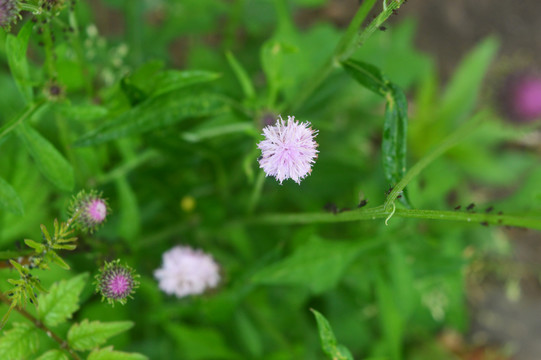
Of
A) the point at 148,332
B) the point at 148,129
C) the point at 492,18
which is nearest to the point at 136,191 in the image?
the point at 148,332

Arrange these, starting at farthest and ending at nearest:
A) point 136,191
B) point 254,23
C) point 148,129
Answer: point 254,23
point 136,191
point 148,129

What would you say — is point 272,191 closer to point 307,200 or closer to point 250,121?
point 307,200

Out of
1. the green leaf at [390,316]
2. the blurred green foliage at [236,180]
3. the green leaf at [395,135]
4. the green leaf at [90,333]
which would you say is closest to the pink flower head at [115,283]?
the green leaf at [90,333]

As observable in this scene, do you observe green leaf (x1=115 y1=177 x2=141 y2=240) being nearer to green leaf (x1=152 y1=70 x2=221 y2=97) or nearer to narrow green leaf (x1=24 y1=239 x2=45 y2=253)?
green leaf (x1=152 y1=70 x2=221 y2=97)

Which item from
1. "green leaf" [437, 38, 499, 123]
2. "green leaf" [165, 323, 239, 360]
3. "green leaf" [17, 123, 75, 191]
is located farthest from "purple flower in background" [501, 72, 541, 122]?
"green leaf" [17, 123, 75, 191]

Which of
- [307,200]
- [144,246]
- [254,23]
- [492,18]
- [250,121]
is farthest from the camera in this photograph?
[492,18]

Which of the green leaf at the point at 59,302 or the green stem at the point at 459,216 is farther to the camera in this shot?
the green leaf at the point at 59,302

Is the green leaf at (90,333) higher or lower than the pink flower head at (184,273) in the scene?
lower

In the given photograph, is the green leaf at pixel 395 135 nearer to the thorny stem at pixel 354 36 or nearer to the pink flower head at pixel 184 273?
the thorny stem at pixel 354 36
